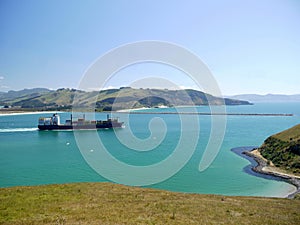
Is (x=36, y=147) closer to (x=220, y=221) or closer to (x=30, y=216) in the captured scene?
(x=30, y=216)

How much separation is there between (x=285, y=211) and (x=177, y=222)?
7.47 m

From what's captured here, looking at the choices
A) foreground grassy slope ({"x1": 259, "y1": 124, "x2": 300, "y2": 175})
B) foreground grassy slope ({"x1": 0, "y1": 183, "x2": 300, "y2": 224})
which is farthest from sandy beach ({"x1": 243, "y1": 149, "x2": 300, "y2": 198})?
foreground grassy slope ({"x1": 0, "y1": 183, "x2": 300, "y2": 224})

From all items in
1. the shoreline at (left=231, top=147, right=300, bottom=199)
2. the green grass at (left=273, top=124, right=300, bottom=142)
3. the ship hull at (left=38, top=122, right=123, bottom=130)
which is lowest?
the shoreline at (left=231, top=147, right=300, bottom=199)

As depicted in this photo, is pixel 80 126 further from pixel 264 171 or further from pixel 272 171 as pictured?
pixel 272 171

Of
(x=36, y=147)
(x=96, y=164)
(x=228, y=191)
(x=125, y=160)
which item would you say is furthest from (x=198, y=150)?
(x=36, y=147)

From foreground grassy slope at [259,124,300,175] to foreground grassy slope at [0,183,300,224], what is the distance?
27.2 m

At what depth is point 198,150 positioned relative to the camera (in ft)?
205

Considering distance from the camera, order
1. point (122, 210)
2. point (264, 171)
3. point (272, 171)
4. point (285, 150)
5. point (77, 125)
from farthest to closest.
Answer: point (77, 125)
point (285, 150)
point (264, 171)
point (272, 171)
point (122, 210)

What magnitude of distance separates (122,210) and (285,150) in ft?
Result: 133

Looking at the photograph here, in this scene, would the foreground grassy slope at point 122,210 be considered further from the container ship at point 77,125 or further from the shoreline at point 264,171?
the container ship at point 77,125

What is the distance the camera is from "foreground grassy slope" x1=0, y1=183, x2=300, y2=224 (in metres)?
12.9

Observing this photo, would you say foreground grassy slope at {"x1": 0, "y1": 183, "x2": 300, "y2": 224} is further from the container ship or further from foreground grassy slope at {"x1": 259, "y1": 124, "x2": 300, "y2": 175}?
the container ship

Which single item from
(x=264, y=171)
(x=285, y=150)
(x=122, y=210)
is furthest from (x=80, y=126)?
(x=122, y=210)

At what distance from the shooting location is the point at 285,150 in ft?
152
